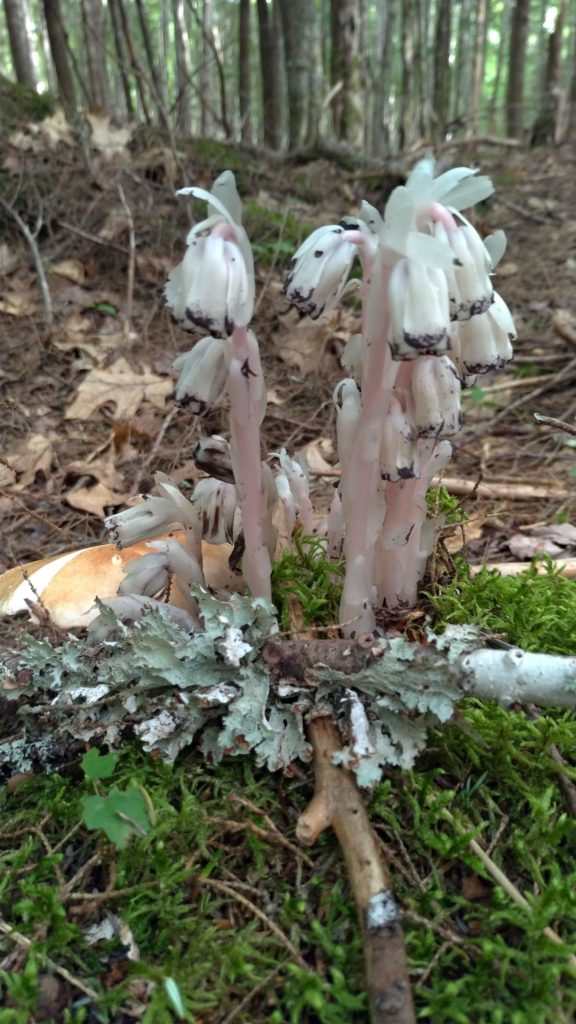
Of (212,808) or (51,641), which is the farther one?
Result: (51,641)

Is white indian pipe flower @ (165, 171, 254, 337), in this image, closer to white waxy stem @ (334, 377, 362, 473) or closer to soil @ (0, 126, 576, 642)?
white waxy stem @ (334, 377, 362, 473)

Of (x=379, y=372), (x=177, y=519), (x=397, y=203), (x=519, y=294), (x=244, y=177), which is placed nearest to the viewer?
(x=397, y=203)

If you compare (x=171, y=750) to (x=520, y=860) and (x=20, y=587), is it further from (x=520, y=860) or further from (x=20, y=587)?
(x=20, y=587)

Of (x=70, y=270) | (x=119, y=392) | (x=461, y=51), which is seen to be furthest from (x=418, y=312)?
(x=461, y=51)

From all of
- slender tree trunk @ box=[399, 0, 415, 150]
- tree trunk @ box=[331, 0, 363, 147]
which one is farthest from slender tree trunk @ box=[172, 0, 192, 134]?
slender tree trunk @ box=[399, 0, 415, 150]

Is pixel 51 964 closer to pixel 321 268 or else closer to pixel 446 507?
pixel 321 268

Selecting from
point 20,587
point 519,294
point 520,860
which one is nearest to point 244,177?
point 519,294
